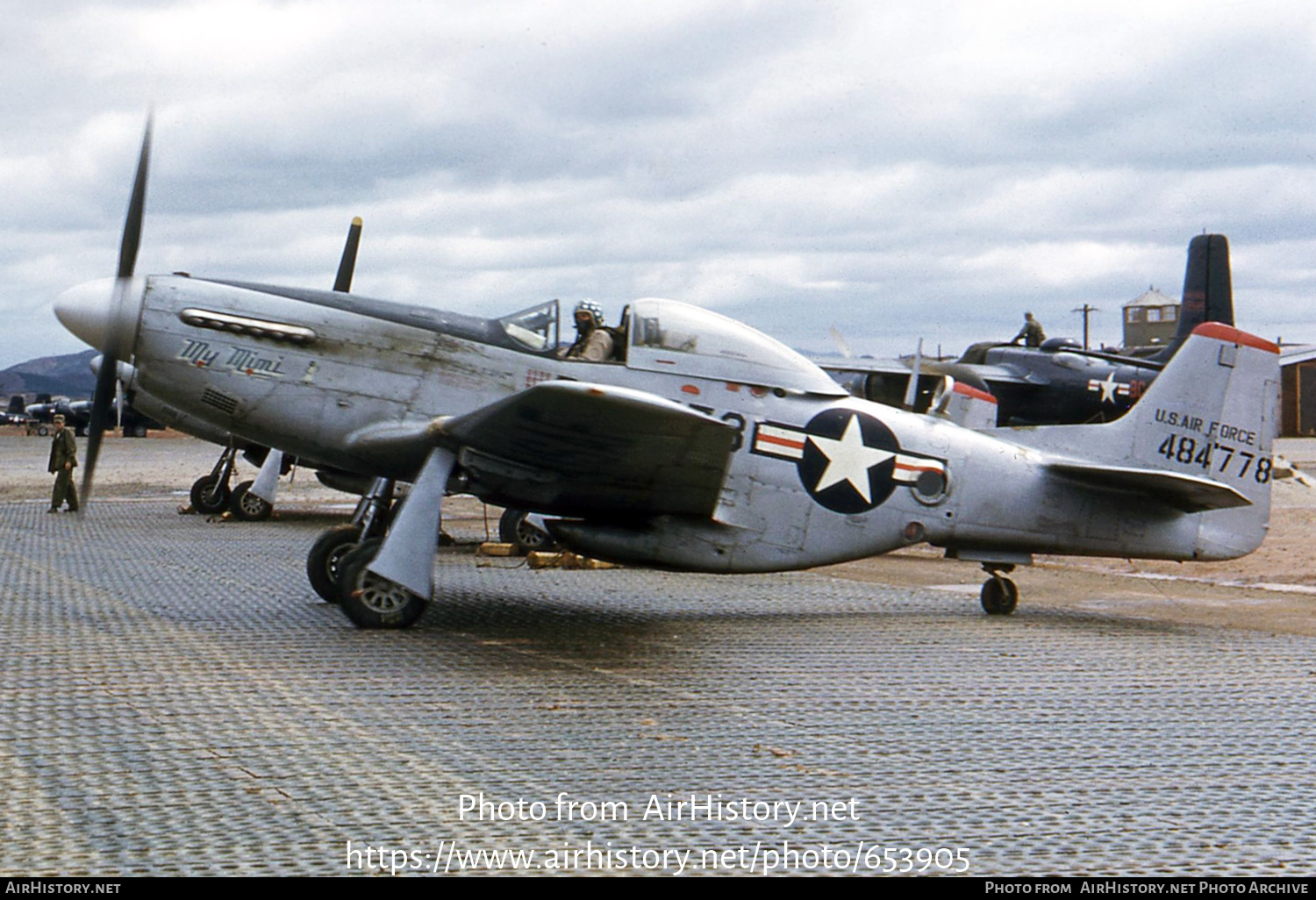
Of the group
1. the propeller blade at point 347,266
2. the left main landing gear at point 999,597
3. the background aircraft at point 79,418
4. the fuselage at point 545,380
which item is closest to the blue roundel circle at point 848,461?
the fuselage at point 545,380

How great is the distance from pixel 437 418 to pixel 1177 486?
17.0 ft

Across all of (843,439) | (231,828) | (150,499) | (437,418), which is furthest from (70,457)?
(231,828)

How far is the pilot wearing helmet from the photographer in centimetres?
884

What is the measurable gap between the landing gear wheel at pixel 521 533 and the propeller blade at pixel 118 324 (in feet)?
17.4

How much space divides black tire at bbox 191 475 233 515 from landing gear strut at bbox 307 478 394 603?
9.91 metres

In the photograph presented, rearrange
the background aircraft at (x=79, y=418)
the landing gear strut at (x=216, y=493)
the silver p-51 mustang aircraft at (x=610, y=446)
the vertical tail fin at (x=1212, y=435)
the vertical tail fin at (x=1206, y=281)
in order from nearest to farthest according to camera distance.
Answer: the silver p-51 mustang aircraft at (x=610, y=446)
the vertical tail fin at (x=1212, y=435)
the landing gear strut at (x=216, y=493)
the vertical tail fin at (x=1206, y=281)
the background aircraft at (x=79, y=418)

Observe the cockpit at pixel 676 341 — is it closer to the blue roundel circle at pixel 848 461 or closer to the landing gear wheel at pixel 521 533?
the blue roundel circle at pixel 848 461

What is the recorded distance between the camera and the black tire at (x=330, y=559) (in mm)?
9320

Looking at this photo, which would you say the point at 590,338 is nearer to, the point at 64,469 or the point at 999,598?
the point at 999,598

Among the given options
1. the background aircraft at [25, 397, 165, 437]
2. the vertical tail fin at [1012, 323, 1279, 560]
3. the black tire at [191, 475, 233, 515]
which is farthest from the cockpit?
the background aircraft at [25, 397, 165, 437]

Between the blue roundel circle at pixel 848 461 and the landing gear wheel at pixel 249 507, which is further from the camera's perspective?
the landing gear wheel at pixel 249 507

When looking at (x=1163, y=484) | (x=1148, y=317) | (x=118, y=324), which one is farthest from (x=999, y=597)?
(x=1148, y=317)

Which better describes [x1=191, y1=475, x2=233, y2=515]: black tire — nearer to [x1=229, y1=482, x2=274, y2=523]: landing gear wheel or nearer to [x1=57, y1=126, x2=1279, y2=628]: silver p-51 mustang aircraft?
[x1=229, y1=482, x2=274, y2=523]: landing gear wheel

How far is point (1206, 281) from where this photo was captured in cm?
2286
